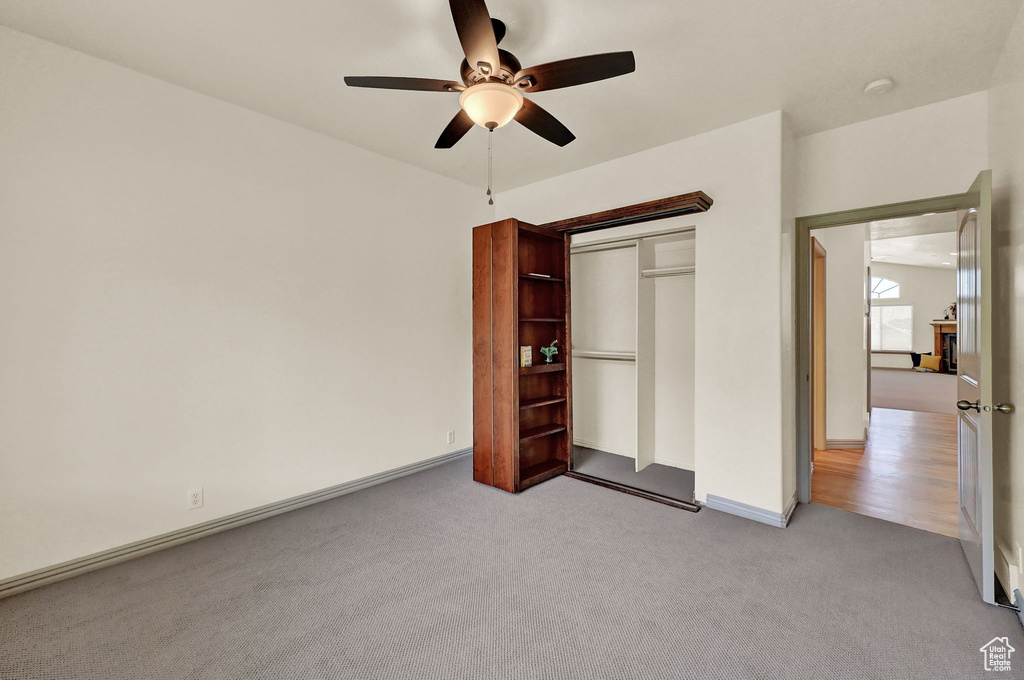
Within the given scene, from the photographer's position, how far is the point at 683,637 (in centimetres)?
190

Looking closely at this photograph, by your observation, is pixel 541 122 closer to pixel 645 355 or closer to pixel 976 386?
pixel 645 355

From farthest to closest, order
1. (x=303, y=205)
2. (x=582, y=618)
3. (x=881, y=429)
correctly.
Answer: (x=881, y=429) < (x=303, y=205) < (x=582, y=618)

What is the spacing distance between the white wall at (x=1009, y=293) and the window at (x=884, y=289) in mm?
14513

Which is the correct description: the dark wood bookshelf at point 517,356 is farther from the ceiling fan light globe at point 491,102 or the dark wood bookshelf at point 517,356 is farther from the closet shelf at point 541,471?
the ceiling fan light globe at point 491,102

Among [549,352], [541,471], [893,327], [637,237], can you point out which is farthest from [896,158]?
[893,327]

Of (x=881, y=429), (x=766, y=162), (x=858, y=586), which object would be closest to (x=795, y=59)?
(x=766, y=162)

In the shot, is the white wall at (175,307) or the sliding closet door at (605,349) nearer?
the white wall at (175,307)

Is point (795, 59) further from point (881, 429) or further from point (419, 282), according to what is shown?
point (881, 429)

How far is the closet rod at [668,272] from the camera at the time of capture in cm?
386

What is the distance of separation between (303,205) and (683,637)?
143 inches

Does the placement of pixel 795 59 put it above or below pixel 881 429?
above

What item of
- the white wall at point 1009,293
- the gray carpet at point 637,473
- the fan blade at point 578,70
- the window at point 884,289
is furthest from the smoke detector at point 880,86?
the window at point 884,289

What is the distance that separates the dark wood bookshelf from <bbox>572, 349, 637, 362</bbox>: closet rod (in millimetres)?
453

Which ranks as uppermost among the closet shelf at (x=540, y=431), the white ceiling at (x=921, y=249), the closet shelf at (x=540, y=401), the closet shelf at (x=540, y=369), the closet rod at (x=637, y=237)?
the white ceiling at (x=921, y=249)
